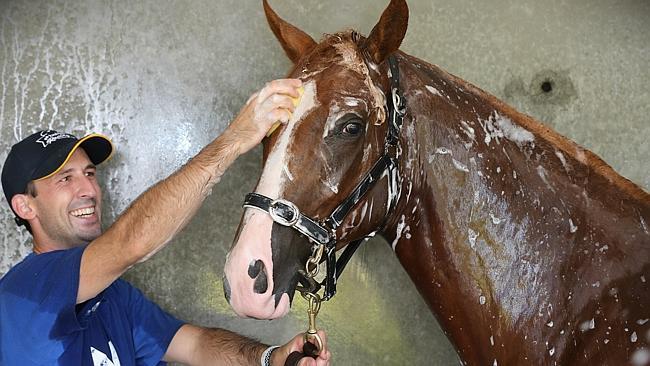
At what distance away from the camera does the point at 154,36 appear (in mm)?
2865

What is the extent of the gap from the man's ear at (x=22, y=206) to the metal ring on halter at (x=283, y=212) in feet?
3.41

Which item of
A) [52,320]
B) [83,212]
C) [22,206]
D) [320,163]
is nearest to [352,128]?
[320,163]

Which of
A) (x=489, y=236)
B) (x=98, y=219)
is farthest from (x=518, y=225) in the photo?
(x=98, y=219)

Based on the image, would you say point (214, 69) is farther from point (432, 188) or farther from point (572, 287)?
point (572, 287)

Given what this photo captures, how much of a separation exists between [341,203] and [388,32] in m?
0.48

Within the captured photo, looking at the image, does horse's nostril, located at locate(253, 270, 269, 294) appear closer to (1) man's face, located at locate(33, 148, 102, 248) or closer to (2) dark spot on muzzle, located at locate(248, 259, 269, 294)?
(2) dark spot on muzzle, located at locate(248, 259, 269, 294)

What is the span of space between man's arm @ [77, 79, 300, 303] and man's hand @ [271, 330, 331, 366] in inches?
20.2

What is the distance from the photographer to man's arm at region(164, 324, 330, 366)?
2332 mm

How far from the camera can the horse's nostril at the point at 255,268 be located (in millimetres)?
1637

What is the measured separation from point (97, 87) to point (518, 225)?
187cm

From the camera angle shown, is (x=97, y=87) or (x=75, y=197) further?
(x=97, y=87)

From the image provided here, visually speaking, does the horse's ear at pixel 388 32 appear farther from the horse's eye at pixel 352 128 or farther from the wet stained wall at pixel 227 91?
the wet stained wall at pixel 227 91

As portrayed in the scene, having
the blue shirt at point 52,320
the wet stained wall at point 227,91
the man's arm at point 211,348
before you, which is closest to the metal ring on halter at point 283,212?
the blue shirt at point 52,320

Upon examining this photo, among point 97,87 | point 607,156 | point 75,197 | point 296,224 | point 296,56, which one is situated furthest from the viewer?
point 607,156
